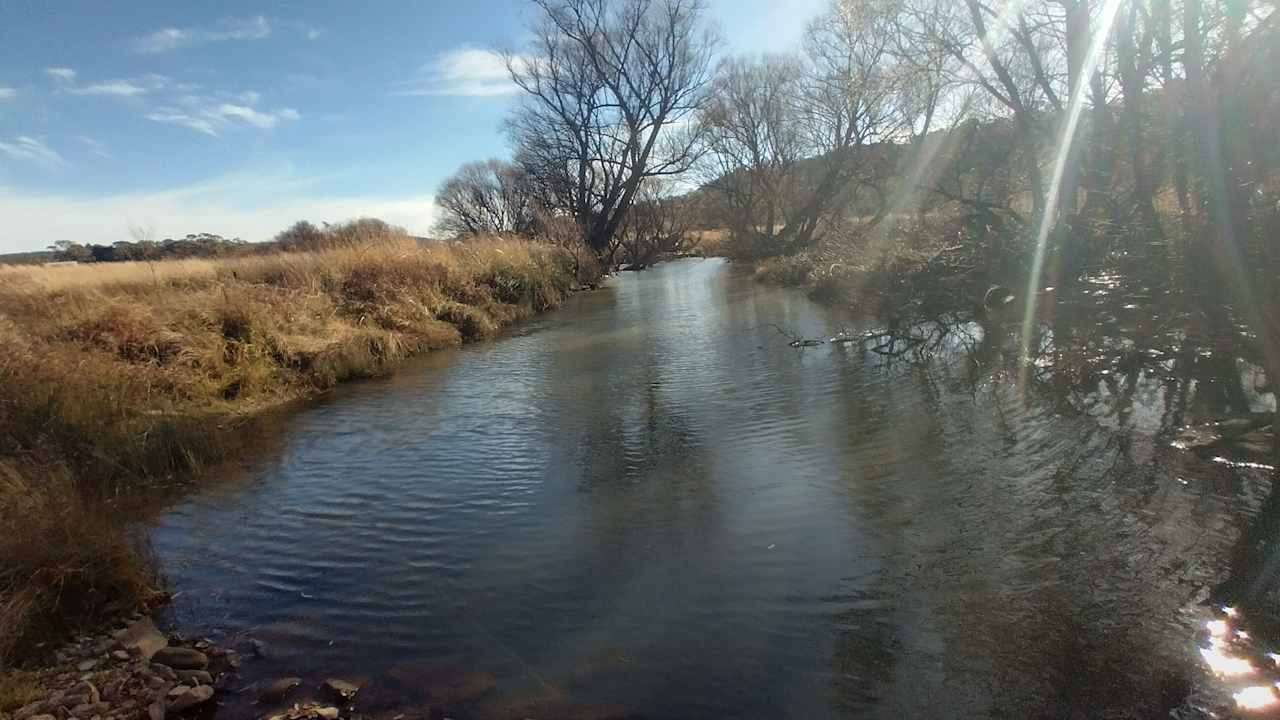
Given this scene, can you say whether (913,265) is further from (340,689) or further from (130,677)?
(130,677)

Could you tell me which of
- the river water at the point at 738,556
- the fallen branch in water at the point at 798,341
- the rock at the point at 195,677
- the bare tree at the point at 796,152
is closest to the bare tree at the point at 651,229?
the bare tree at the point at 796,152

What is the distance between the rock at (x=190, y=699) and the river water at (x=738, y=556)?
0.13m

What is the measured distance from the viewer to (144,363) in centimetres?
1029

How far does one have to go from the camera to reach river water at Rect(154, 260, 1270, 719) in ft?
12.4

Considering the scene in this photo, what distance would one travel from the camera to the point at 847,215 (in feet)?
115

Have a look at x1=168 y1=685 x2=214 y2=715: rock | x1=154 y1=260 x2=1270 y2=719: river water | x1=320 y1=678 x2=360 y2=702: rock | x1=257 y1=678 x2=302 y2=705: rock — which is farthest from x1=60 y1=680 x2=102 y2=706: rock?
x1=320 y1=678 x2=360 y2=702: rock

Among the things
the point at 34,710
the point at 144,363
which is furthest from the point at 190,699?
the point at 144,363

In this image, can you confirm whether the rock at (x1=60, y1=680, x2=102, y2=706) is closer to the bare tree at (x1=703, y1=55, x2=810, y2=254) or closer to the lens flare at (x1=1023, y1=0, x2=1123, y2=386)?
the lens flare at (x1=1023, y1=0, x2=1123, y2=386)

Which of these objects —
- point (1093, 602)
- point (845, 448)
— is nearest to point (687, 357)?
point (845, 448)

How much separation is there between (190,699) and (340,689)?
74 cm

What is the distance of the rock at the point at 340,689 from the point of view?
381 centimetres

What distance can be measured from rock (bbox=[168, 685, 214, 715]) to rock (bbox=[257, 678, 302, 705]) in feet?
0.85

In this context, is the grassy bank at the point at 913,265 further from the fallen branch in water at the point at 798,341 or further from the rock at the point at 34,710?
the rock at the point at 34,710

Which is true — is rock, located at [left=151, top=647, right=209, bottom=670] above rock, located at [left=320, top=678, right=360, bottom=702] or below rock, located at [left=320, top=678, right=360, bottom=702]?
above
